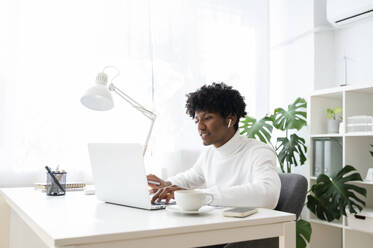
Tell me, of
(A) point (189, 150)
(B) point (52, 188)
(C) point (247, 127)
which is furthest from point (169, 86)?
(B) point (52, 188)

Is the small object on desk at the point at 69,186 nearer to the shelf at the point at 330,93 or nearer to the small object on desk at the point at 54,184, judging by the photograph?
the small object on desk at the point at 54,184

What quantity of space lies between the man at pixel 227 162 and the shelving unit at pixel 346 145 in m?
0.98

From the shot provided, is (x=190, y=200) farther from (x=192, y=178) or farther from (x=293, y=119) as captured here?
(x=293, y=119)

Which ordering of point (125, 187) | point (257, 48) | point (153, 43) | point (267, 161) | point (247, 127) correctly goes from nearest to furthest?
point (125, 187) < point (267, 161) < point (153, 43) < point (247, 127) < point (257, 48)

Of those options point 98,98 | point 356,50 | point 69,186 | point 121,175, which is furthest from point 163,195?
point 356,50

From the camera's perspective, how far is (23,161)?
240 cm

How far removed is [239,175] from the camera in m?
1.81

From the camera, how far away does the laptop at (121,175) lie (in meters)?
1.34

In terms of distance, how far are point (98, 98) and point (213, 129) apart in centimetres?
56

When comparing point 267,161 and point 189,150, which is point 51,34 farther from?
point 267,161

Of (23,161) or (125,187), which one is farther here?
(23,161)

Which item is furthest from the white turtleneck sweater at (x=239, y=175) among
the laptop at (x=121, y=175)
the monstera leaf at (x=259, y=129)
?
the monstera leaf at (x=259, y=129)

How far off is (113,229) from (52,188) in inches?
35.6

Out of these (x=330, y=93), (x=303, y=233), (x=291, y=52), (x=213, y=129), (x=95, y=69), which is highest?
(x=291, y=52)
